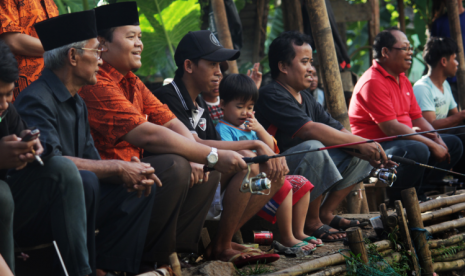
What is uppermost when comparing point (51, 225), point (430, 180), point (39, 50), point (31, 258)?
point (39, 50)

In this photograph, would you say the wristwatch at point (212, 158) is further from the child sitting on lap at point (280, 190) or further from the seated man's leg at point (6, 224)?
the seated man's leg at point (6, 224)

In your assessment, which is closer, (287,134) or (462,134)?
(287,134)

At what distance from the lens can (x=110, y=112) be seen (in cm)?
321

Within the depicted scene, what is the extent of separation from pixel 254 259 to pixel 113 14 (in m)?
1.80

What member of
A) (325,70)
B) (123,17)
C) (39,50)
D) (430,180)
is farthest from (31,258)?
(430,180)

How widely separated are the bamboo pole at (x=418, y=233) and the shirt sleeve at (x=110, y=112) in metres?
2.24

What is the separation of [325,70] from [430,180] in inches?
78.3

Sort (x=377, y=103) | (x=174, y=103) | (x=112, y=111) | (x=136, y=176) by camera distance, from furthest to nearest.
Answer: (x=377, y=103), (x=174, y=103), (x=112, y=111), (x=136, y=176)

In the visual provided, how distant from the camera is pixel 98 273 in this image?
2824 millimetres

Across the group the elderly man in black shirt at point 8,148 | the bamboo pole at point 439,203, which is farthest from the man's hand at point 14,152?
the bamboo pole at point 439,203

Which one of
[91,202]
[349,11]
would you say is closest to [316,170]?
[91,202]

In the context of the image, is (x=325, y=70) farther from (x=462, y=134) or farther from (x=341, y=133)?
(x=462, y=134)

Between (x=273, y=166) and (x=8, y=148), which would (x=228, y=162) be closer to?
(x=273, y=166)

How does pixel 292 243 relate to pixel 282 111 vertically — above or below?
below
